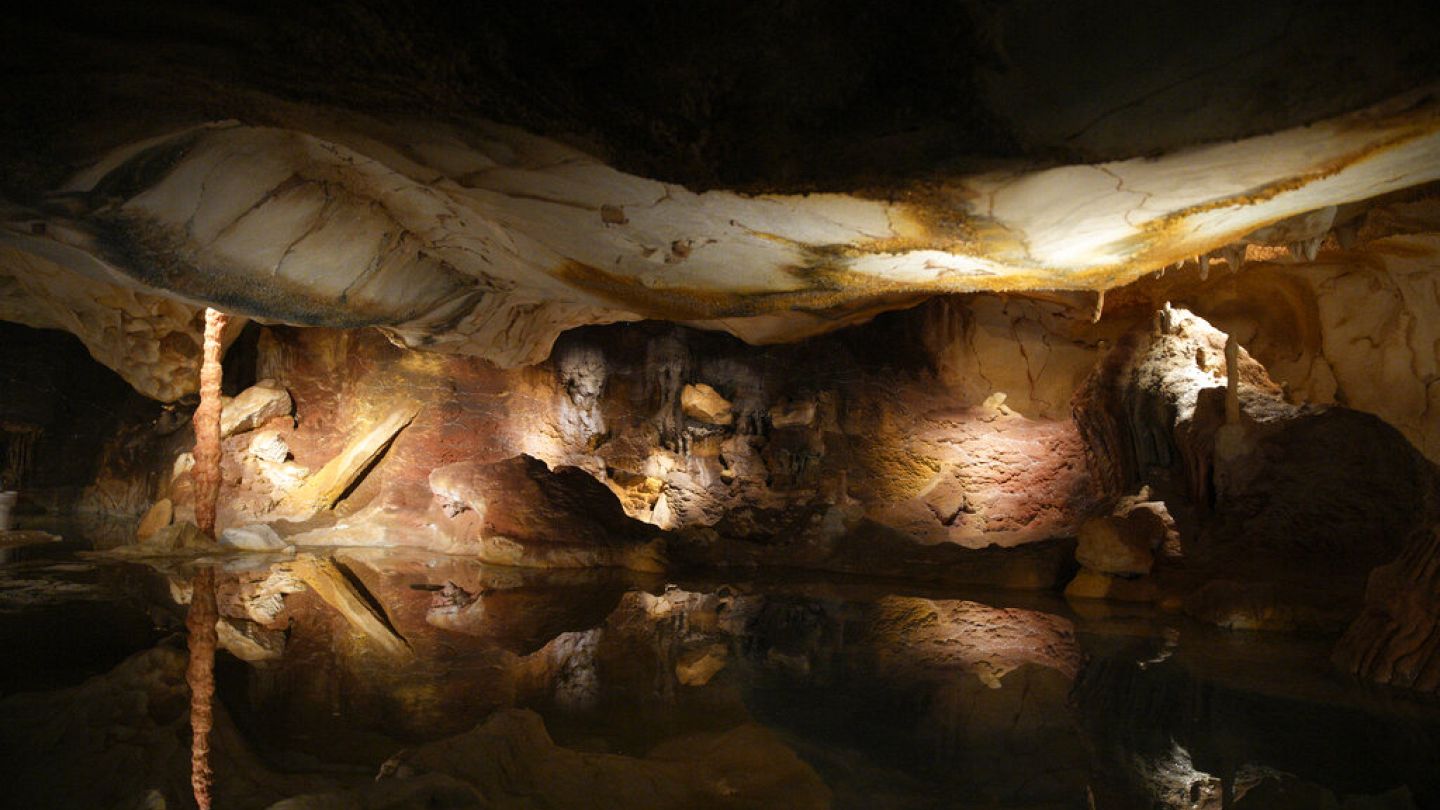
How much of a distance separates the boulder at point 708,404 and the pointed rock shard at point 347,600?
153 inches

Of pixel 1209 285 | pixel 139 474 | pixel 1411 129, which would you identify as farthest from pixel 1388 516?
pixel 139 474

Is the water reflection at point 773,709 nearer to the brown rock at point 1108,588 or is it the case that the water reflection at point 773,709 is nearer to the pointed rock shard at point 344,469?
the brown rock at point 1108,588

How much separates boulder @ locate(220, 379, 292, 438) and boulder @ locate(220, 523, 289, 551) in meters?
1.69

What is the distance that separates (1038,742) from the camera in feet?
9.23

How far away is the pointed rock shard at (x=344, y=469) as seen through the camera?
8.88m

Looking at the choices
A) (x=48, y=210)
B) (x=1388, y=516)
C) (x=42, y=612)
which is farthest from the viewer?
(x=1388, y=516)

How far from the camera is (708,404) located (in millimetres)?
9070

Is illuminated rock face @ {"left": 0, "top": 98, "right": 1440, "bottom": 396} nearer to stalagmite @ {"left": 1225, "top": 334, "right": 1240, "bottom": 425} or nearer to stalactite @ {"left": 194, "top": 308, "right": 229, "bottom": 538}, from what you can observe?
stalagmite @ {"left": 1225, "top": 334, "right": 1240, "bottom": 425}

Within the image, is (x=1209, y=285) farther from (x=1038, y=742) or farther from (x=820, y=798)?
(x=820, y=798)

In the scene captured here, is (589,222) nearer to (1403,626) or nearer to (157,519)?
(1403,626)

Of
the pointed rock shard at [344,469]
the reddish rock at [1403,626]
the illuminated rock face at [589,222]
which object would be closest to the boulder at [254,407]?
the pointed rock shard at [344,469]

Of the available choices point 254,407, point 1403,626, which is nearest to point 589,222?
point 1403,626

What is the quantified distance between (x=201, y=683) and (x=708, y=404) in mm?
6256

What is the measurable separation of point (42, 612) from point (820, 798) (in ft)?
14.0
